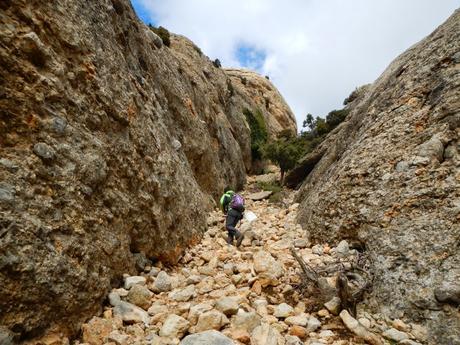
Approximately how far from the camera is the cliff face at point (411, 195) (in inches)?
206

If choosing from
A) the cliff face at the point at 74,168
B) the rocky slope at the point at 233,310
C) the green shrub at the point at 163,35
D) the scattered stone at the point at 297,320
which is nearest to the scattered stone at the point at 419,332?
the rocky slope at the point at 233,310

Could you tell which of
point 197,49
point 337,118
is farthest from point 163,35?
point 337,118

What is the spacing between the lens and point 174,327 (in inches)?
179

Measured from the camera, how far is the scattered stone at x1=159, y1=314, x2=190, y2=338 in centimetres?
447

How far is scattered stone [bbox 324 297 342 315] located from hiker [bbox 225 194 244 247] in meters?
4.18

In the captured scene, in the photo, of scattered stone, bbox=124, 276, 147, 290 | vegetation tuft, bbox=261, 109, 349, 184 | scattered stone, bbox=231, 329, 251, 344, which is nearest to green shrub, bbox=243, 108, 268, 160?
vegetation tuft, bbox=261, 109, 349, 184

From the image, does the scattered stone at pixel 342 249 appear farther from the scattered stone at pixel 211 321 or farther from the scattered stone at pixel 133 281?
the scattered stone at pixel 133 281

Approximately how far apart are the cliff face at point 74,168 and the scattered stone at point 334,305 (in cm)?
389

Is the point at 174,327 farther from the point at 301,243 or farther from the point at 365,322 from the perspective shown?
the point at 301,243

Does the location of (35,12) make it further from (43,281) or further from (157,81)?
(157,81)

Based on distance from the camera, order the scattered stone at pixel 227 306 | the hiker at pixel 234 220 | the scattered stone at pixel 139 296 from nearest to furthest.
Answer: the scattered stone at pixel 227 306, the scattered stone at pixel 139 296, the hiker at pixel 234 220

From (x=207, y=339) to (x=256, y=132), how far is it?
32.0 meters

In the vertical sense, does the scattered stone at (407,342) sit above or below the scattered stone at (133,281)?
below

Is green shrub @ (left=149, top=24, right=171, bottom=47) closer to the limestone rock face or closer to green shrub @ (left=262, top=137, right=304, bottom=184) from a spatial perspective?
green shrub @ (left=262, top=137, right=304, bottom=184)
